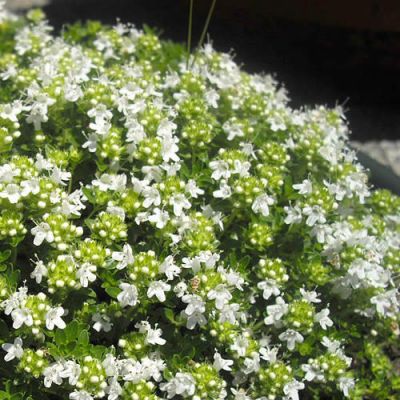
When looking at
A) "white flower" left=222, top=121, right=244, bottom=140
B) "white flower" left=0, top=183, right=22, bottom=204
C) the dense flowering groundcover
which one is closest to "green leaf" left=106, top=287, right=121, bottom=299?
the dense flowering groundcover

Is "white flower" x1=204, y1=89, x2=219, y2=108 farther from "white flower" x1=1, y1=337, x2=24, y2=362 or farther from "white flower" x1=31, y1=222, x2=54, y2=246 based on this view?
"white flower" x1=1, y1=337, x2=24, y2=362

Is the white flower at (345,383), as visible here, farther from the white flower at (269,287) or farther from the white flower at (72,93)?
the white flower at (72,93)

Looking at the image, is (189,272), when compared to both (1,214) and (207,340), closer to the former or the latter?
(207,340)

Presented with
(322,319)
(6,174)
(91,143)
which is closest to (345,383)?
(322,319)

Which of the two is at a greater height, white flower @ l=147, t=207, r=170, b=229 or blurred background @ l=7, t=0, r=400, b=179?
blurred background @ l=7, t=0, r=400, b=179

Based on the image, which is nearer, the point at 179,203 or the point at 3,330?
the point at 3,330

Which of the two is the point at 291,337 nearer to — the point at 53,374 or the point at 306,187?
the point at 306,187
